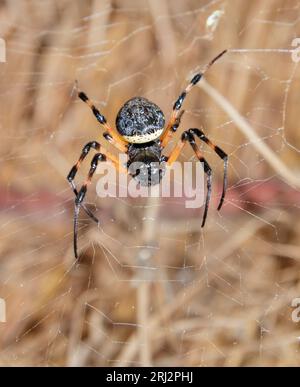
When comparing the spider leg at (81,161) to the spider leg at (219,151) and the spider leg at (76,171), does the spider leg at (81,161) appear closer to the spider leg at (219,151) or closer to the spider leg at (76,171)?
the spider leg at (76,171)

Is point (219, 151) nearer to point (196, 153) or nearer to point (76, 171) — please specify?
point (196, 153)

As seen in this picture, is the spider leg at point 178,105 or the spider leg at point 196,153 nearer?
the spider leg at point 196,153

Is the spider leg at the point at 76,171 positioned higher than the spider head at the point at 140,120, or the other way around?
the spider head at the point at 140,120

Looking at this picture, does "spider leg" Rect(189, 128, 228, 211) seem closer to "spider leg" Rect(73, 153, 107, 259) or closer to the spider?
the spider

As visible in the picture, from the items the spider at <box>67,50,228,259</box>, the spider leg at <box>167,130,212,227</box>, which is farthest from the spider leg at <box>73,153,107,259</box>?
the spider leg at <box>167,130,212,227</box>

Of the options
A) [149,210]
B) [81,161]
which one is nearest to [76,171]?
[81,161]

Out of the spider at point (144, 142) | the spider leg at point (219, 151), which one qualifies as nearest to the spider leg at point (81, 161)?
the spider at point (144, 142)
